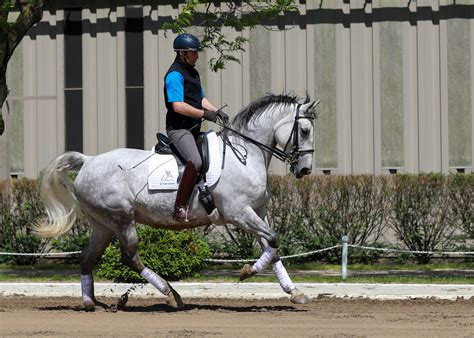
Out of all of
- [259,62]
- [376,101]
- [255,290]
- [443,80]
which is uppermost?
[259,62]

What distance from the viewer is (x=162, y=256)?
58.6ft

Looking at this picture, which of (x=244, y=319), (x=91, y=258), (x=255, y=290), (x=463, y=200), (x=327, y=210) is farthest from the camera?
(x=327, y=210)

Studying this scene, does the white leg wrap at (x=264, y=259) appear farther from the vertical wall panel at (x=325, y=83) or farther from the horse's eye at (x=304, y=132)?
the vertical wall panel at (x=325, y=83)

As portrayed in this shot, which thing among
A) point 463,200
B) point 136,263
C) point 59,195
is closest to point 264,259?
point 136,263

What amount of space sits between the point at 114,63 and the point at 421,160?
7512mm

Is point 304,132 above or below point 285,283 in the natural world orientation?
above

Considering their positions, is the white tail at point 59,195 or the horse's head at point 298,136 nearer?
the horse's head at point 298,136

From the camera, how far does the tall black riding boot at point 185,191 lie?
44.7 ft

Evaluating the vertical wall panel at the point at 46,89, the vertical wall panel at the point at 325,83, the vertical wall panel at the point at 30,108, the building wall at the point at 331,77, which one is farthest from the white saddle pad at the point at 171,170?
the vertical wall panel at the point at 30,108

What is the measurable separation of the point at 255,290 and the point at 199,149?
3.48 metres

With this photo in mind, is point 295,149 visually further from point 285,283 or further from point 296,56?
point 296,56

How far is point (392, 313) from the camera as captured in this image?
44.4ft

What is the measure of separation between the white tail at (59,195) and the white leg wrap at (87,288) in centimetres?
73

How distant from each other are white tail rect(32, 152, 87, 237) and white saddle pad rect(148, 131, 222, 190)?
1.27m
